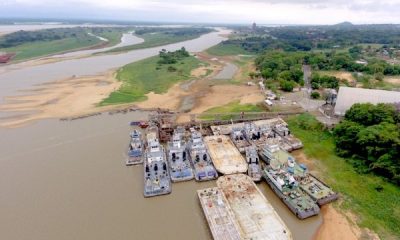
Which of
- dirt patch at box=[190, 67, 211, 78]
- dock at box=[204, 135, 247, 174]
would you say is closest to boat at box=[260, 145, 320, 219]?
dock at box=[204, 135, 247, 174]

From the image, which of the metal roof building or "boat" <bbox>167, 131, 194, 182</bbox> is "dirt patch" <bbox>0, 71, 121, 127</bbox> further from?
the metal roof building

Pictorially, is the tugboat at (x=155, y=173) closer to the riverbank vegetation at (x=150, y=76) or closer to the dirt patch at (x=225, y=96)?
the dirt patch at (x=225, y=96)

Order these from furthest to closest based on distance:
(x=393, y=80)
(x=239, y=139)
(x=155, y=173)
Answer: (x=393, y=80) → (x=239, y=139) → (x=155, y=173)

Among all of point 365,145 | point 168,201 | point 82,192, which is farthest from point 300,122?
point 82,192

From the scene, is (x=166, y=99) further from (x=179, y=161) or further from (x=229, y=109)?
(x=179, y=161)

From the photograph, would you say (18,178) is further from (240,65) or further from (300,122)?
(240,65)

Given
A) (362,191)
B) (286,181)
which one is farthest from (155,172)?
(362,191)

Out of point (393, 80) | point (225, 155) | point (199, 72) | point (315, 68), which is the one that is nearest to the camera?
point (225, 155)
